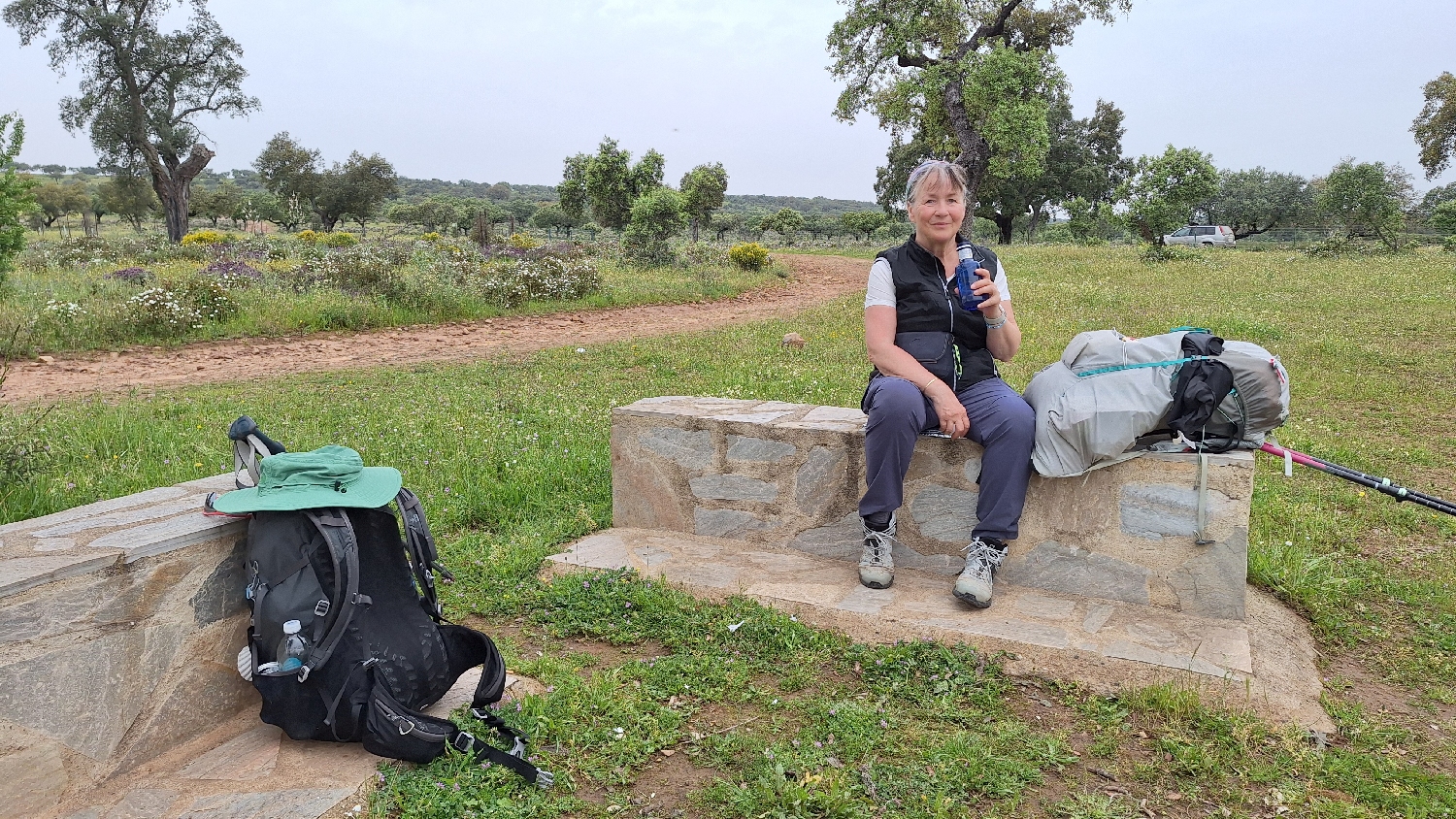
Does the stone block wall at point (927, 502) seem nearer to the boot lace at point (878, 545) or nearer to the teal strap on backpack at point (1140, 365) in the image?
the boot lace at point (878, 545)

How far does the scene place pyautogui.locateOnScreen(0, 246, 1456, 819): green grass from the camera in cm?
218

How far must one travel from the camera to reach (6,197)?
4.96 metres

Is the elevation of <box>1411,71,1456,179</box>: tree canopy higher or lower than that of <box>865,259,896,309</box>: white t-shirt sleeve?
higher

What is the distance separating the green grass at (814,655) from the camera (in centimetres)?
218

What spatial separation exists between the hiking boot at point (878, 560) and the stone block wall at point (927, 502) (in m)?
0.21

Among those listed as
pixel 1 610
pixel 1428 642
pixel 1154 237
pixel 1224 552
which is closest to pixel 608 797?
pixel 1 610

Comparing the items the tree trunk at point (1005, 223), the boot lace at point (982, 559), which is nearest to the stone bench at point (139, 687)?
the boot lace at point (982, 559)

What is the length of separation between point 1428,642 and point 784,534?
Result: 226cm

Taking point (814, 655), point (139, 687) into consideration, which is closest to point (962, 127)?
point (814, 655)

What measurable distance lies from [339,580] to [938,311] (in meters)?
2.15

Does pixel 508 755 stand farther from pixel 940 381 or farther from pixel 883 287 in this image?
pixel 883 287

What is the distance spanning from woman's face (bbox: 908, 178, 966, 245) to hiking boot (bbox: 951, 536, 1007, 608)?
1.09 meters

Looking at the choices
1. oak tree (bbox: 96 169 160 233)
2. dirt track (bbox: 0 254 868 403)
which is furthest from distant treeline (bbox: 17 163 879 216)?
dirt track (bbox: 0 254 868 403)

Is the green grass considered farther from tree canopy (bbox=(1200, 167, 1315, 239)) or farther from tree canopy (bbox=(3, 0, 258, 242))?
tree canopy (bbox=(1200, 167, 1315, 239))
